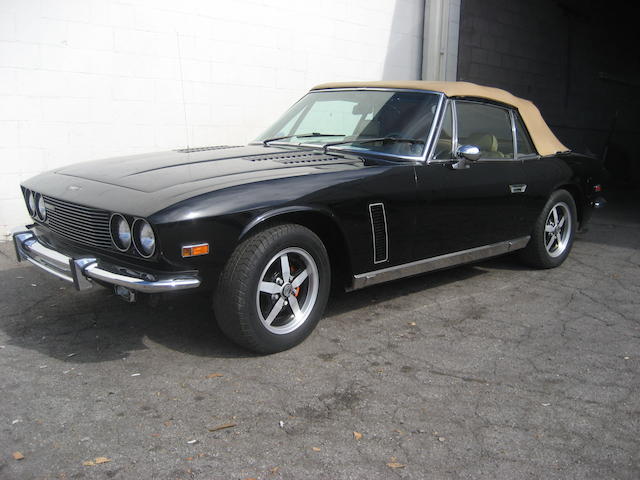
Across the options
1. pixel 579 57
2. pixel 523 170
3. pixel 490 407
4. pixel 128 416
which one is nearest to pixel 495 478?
pixel 490 407

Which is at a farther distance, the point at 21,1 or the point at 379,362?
→ the point at 21,1

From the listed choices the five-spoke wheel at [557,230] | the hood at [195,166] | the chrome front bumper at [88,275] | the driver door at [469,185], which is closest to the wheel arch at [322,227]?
the hood at [195,166]

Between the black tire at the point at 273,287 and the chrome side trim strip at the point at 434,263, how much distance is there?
308 millimetres

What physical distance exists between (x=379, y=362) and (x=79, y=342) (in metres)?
1.75

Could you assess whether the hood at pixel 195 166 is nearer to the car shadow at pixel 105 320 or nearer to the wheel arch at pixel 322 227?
the wheel arch at pixel 322 227

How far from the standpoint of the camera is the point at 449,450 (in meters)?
2.51

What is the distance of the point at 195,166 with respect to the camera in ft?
11.9

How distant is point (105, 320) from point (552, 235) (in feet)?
12.6

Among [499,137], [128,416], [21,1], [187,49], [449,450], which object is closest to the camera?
[449,450]

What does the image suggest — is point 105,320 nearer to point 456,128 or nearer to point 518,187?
point 456,128

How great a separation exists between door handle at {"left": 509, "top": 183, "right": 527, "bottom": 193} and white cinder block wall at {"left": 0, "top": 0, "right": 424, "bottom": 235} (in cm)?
371

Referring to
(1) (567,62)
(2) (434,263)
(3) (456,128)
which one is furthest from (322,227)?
(1) (567,62)

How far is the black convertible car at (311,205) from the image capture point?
3029 mm

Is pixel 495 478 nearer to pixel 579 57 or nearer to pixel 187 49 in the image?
pixel 187 49
